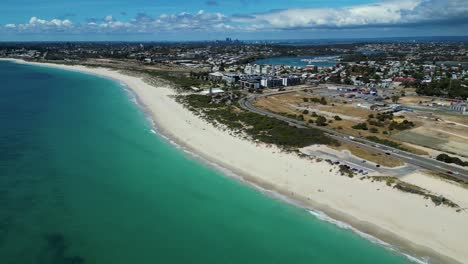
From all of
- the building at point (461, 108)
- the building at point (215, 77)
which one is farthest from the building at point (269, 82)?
the building at point (461, 108)

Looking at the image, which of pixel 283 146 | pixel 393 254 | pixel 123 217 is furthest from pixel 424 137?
pixel 123 217

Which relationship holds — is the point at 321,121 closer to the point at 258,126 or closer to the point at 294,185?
the point at 258,126

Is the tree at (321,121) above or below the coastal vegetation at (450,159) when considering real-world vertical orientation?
above

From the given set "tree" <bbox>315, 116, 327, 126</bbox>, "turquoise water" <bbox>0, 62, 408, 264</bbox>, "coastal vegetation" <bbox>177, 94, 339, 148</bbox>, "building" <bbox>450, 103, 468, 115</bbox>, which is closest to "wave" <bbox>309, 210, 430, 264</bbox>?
"turquoise water" <bbox>0, 62, 408, 264</bbox>

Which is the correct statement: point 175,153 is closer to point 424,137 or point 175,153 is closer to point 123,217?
point 123,217

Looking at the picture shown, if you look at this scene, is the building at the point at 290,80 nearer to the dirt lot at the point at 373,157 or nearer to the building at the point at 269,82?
the building at the point at 269,82

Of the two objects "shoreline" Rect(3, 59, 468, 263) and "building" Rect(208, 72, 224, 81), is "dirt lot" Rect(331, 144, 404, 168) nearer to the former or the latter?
"shoreline" Rect(3, 59, 468, 263)
